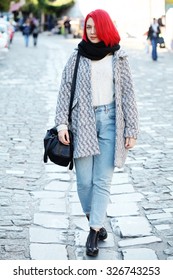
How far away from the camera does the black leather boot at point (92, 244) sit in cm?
460

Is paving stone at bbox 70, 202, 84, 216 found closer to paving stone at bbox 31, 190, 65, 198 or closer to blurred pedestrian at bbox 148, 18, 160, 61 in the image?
paving stone at bbox 31, 190, 65, 198

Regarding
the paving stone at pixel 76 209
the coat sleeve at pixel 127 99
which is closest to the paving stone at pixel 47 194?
the paving stone at pixel 76 209

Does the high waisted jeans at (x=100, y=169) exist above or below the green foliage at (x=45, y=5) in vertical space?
above

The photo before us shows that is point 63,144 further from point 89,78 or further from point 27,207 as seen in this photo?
point 27,207

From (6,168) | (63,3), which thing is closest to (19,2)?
(63,3)

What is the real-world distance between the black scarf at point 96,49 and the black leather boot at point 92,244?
1323 mm

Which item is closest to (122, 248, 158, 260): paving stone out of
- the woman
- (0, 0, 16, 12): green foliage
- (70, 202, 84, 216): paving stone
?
the woman

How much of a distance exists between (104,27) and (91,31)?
0.10m

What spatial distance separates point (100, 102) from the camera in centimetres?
445

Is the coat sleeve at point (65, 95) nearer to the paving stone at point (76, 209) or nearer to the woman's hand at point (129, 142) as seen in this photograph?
the woman's hand at point (129, 142)

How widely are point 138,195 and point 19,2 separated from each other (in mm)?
52746

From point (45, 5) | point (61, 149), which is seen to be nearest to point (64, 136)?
point (61, 149)

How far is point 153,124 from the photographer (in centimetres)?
1047
